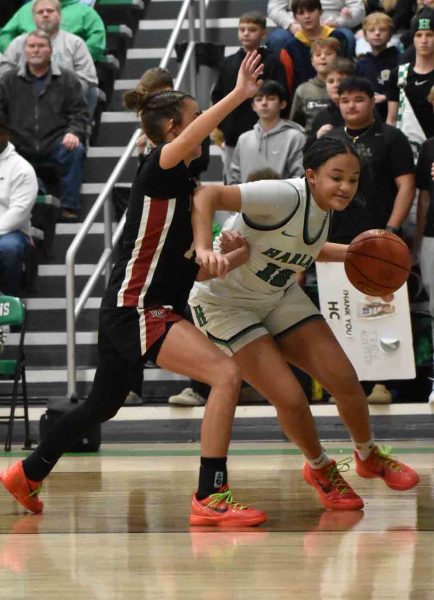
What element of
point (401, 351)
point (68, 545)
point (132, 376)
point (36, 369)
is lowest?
point (36, 369)

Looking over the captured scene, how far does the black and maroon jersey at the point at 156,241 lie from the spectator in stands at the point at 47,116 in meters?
5.63

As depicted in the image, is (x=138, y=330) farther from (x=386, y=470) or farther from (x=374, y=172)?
(x=374, y=172)

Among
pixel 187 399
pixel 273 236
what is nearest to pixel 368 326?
pixel 187 399

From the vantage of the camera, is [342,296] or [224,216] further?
[224,216]

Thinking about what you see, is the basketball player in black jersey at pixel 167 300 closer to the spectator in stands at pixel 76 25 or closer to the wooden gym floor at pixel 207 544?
the wooden gym floor at pixel 207 544

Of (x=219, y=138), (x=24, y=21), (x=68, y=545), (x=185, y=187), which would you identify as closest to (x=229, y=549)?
(x=68, y=545)

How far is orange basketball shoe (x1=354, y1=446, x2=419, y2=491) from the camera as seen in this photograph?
6.01 metres

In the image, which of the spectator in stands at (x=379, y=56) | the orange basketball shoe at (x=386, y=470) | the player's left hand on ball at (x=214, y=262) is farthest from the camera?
the spectator in stands at (x=379, y=56)

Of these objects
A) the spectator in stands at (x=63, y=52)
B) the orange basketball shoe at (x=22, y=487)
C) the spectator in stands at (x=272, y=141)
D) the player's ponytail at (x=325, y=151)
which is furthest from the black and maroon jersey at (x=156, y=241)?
the spectator in stands at (x=63, y=52)

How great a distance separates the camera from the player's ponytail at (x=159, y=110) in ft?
18.3

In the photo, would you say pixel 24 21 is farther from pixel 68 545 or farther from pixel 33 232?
pixel 68 545

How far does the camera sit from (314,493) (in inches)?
251

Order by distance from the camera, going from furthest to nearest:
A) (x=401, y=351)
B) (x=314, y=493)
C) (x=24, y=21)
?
(x=24, y=21) < (x=401, y=351) < (x=314, y=493)

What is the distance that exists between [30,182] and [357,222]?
2.58 meters
